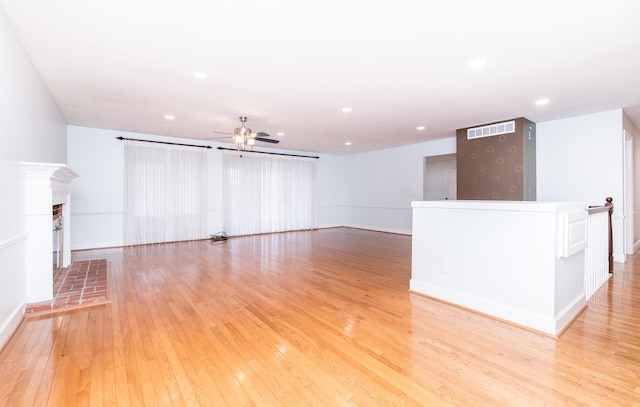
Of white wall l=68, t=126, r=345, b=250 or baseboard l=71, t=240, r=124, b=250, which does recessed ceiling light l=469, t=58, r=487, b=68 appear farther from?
baseboard l=71, t=240, r=124, b=250

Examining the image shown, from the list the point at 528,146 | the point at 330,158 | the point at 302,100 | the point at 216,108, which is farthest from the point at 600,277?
the point at 330,158

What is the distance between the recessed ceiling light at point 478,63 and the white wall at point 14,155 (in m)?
4.09

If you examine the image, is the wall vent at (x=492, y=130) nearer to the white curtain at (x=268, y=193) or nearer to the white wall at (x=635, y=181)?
the white wall at (x=635, y=181)

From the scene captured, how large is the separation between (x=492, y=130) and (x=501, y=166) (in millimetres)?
722

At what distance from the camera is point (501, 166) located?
548 centimetres

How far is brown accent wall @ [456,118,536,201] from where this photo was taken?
5273mm

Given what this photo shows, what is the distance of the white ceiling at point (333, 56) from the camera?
2199 millimetres

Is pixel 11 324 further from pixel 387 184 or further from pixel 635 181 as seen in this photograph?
pixel 635 181

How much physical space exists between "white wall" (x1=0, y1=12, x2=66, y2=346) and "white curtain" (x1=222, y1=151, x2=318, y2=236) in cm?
447

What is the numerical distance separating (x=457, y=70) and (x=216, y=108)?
3.44 m

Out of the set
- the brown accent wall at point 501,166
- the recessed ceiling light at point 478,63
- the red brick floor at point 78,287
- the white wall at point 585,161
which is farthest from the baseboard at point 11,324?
the white wall at point 585,161

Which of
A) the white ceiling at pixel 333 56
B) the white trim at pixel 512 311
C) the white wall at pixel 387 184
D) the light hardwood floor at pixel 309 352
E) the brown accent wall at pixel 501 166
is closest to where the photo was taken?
the light hardwood floor at pixel 309 352

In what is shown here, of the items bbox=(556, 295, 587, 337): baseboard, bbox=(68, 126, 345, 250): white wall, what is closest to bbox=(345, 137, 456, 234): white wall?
bbox=(556, 295, 587, 337): baseboard

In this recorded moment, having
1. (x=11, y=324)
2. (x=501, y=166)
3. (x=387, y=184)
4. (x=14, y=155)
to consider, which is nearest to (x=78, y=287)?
(x=11, y=324)
